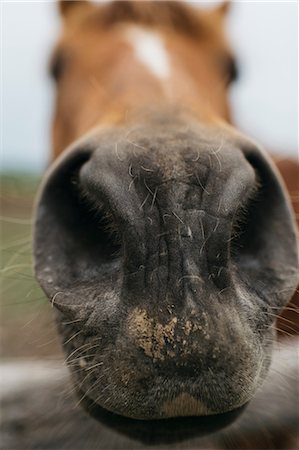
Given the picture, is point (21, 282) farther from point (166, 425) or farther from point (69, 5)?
point (69, 5)

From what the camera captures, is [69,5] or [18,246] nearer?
[18,246]

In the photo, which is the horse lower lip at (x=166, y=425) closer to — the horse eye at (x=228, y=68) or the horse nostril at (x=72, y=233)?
the horse nostril at (x=72, y=233)

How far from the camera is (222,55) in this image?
7.43 feet

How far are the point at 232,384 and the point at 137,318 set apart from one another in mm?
241

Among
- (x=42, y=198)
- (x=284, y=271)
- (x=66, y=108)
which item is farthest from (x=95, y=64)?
(x=284, y=271)

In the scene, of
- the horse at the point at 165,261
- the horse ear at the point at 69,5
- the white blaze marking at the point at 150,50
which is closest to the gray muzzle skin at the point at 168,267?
the horse at the point at 165,261

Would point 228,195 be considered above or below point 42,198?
above

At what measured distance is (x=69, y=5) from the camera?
8.39 feet

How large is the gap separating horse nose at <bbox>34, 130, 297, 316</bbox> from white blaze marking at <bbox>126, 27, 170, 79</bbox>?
0.58m

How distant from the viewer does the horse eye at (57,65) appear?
2.21 m

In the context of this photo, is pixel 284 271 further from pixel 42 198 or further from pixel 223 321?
pixel 42 198

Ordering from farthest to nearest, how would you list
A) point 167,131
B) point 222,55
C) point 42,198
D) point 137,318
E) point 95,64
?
point 222,55
point 95,64
point 42,198
point 167,131
point 137,318

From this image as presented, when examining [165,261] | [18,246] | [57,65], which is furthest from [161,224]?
[57,65]

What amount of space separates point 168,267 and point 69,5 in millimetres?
1921
